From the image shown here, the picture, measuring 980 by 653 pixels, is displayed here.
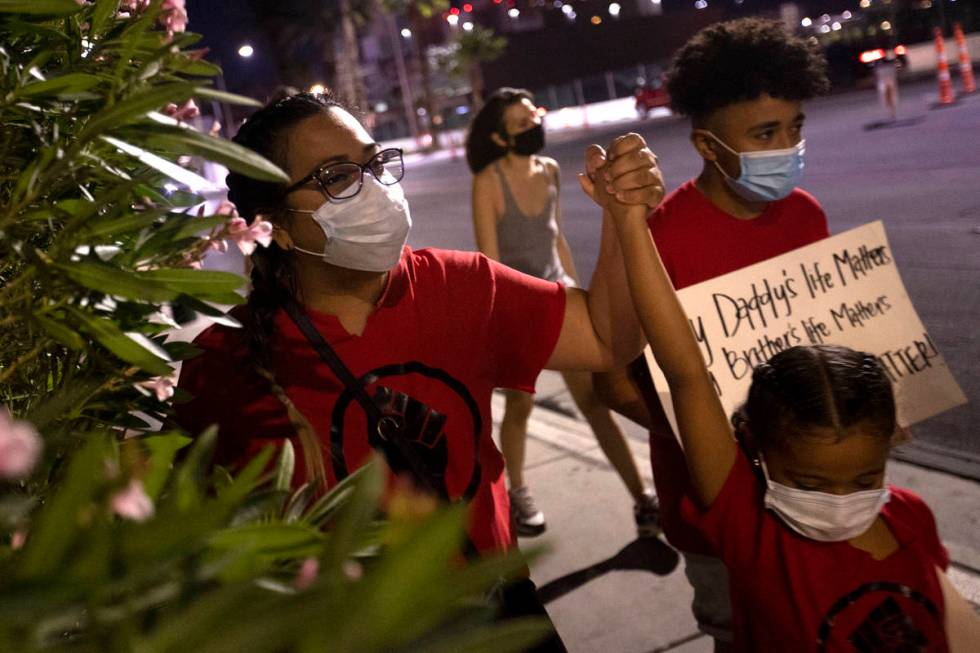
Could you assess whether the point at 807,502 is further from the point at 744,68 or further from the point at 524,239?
the point at 524,239

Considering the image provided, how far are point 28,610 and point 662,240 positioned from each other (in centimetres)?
222

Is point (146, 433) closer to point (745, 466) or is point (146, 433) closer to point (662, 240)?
point (745, 466)

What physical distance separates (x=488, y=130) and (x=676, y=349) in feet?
10.9

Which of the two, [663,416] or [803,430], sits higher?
[803,430]

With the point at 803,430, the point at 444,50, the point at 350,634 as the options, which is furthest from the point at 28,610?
the point at 444,50

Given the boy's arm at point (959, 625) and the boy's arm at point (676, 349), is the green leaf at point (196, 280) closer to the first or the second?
the boy's arm at point (676, 349)

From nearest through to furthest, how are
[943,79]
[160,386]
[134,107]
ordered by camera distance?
[134,107], [160,386], [943,79]

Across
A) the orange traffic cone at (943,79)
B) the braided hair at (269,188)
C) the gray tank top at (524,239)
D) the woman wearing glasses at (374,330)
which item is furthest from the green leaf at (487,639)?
the orange traffic cone at (943,79)

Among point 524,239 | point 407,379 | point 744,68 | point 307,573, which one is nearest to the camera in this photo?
point 307,573

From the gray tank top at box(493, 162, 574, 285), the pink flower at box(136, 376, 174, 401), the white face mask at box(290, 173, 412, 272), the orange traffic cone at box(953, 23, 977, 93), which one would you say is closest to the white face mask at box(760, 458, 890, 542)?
the white face mask at box(290, 173, 412, 272)

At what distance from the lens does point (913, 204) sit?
33.0 feet

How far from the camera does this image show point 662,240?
2611 mm

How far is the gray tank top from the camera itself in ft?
16.3

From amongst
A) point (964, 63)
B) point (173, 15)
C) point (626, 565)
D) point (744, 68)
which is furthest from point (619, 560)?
point (964, 63)
